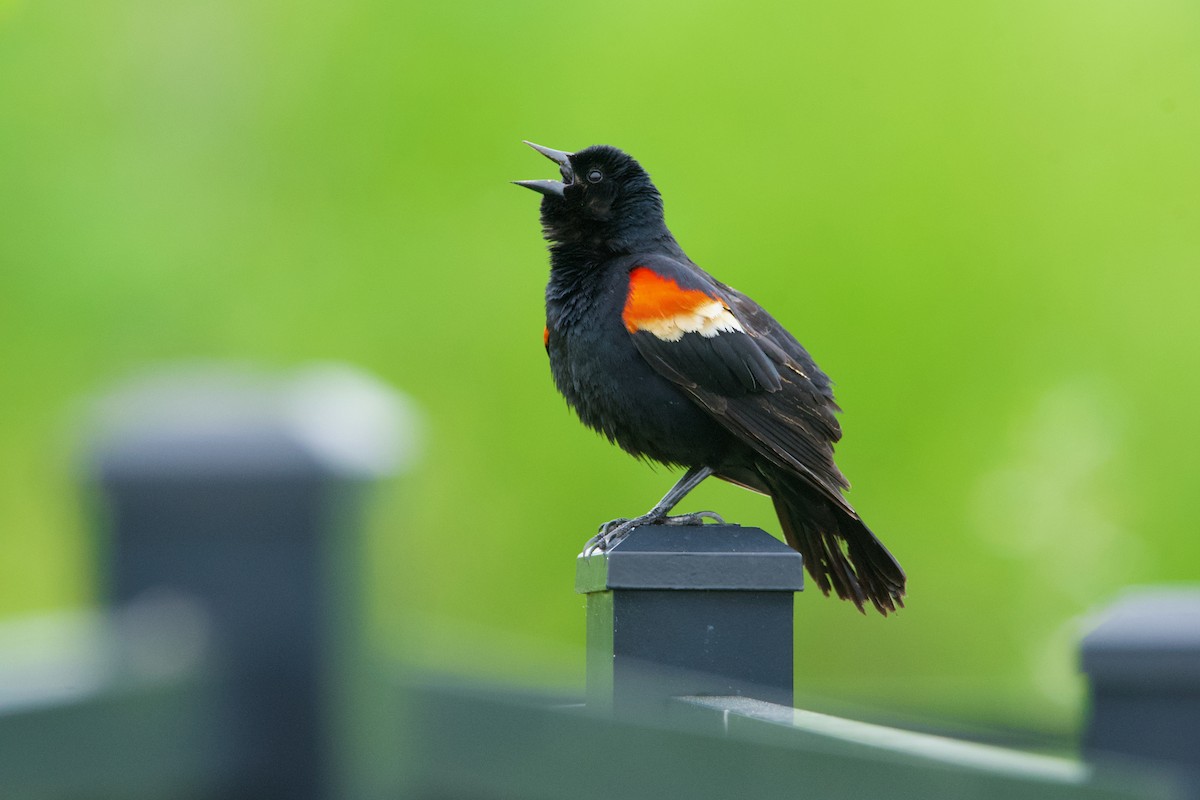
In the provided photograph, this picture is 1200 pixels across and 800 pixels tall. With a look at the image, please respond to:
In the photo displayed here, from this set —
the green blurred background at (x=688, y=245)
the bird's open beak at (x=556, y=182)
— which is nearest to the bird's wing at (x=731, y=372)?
the bird's open beak at (x=556, y=182)

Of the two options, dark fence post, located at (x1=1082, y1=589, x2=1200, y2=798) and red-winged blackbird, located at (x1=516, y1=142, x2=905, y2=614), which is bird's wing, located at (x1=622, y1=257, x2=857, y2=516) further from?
dark fence post, located at (x1=1082, y1=589, x2=1200, y2=798)

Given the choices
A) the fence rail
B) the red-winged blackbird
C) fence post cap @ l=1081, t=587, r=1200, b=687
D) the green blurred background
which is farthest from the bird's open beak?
the green blurred background

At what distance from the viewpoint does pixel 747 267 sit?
979 cm

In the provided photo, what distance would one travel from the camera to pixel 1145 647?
2.55 meters

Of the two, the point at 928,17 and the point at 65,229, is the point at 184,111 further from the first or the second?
the point at 928,17

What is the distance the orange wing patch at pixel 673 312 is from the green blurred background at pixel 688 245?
20.5 feet

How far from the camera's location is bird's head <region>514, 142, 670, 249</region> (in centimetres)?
382

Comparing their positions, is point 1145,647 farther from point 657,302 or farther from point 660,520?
point 657,302

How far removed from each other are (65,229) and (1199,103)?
825cm

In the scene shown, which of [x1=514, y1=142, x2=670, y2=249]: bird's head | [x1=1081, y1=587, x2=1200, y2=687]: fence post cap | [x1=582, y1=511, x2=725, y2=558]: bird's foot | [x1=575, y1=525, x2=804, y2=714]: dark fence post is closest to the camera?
[x1=1081, y1=587, x2=1200, y2=687]: fence post cap

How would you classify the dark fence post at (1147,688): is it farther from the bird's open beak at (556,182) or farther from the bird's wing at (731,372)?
the bird's open beak at (556,182)

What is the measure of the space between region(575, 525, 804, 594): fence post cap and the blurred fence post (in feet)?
4.42

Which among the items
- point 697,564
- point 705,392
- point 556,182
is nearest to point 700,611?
point 697,564

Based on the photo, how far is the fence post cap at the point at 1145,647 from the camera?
253 cm
